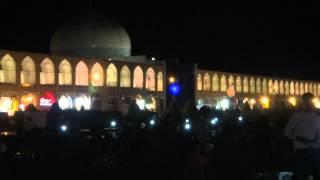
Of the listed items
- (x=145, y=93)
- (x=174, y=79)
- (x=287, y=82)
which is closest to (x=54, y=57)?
(x=145, y=93)

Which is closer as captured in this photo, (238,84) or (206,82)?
(206,82)

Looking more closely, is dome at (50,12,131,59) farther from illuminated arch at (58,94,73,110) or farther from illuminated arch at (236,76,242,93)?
illuminated arch at (236,76,242,93)

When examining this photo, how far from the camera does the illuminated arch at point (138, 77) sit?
2056 inches

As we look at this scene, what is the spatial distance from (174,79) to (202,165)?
4748cm

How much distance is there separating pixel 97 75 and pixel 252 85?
25.9 metres

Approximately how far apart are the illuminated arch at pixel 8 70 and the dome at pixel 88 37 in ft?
32.0

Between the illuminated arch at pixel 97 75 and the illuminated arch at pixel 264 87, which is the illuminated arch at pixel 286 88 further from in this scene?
the illuminated arch at pixel 97 75

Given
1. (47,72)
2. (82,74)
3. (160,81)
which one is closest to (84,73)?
(82,74)

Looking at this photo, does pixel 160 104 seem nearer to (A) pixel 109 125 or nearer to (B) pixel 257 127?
(A) pixel 109 125

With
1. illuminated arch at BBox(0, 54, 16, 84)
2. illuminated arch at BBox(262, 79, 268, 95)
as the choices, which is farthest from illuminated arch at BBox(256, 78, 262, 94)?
illuminated arch at BBox(0, 54, 16, 84)

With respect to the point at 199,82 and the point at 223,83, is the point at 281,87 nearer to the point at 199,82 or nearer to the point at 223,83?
the point at 223,83

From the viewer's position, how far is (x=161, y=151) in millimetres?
12812

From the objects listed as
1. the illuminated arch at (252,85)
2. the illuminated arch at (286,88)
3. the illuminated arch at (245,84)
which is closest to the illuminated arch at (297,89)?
the illuminated arch at (286,88)

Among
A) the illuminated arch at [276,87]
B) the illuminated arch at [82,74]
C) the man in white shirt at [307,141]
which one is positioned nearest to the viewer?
the man in white shirt at [307,141]
